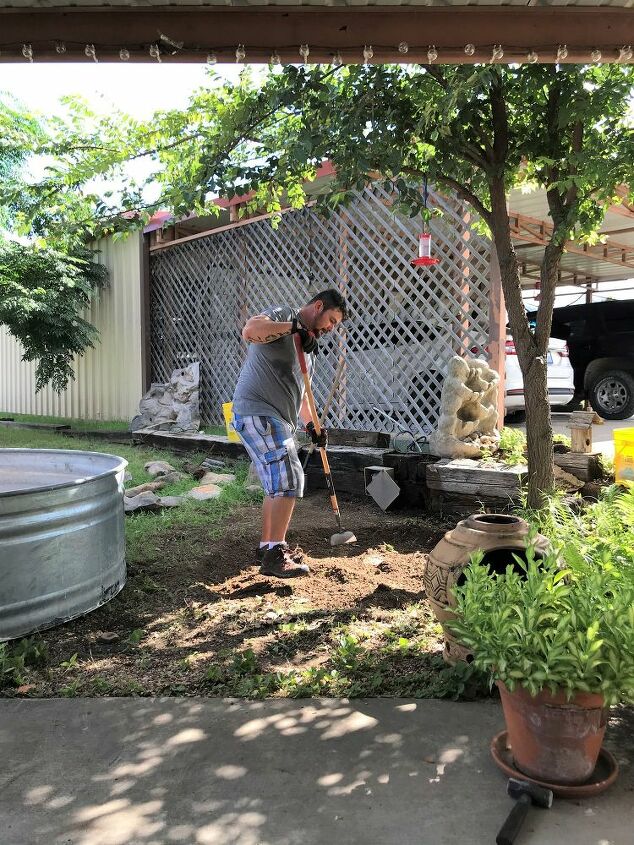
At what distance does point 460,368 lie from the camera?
17.1 feet

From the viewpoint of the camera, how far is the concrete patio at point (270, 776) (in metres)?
1.66

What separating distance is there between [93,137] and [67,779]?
399cm

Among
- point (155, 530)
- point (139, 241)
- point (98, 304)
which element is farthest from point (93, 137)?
point (98, 304)

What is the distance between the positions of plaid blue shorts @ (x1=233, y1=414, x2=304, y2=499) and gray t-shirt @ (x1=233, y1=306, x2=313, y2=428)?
0.06m

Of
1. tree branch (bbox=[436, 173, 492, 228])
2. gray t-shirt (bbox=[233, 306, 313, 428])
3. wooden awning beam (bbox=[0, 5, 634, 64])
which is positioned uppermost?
wooden awning beam (bbox=[0, 5, 634, 64])

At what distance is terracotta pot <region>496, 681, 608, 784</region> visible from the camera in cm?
170

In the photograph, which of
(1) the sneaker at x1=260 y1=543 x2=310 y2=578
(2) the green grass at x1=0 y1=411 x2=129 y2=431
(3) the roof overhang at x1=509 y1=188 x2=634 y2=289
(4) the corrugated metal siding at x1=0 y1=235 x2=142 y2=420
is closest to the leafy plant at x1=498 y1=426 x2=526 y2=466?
(3) the roof overhang at x1=509 y1=188 x2=634 y2=289

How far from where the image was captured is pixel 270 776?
1.89 meters

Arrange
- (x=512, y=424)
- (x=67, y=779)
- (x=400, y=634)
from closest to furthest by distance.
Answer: (x=67, y=779) → (x=400, y=634) → (x=512, y=424)

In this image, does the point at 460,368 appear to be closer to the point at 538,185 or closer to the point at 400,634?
the point at 538,185

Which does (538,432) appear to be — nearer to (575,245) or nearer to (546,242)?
(546,242)

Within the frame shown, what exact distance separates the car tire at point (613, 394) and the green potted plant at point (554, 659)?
7.78 meters

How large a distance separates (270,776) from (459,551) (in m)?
Answer: 1.06

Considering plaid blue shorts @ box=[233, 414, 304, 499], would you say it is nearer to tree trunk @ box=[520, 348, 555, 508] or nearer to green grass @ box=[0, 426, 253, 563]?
green grass @ box=[0, 426, 253, 563]
